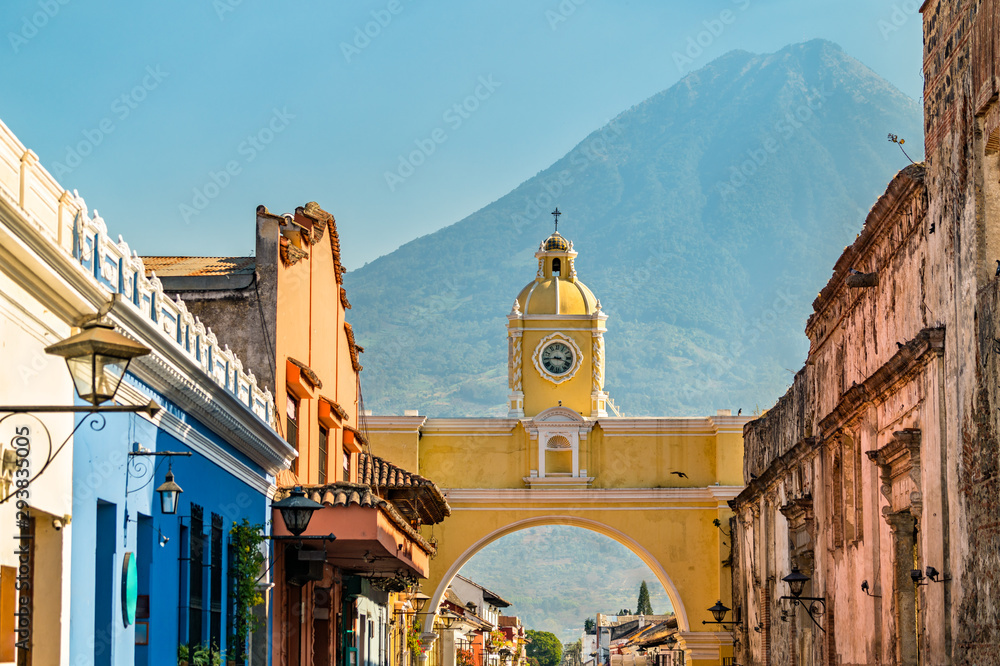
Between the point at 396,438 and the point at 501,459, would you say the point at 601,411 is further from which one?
the point at 396,438

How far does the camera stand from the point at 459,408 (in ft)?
591

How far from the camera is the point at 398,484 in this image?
914 inches

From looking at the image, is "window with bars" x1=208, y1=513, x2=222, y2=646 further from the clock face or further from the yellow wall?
the clock face

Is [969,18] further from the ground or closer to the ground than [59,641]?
further from the ground

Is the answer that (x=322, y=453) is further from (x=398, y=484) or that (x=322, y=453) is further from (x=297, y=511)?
(x=297, y=511)

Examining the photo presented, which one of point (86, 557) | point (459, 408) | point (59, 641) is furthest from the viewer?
point (459, 408)

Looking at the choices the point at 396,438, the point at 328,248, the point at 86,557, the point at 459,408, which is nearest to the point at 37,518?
the point at 86,557

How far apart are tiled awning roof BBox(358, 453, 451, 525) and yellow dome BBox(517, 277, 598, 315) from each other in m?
13.0

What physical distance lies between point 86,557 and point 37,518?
684 millimetres

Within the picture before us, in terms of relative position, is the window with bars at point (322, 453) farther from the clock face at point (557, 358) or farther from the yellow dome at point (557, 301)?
the yellow dome at point (557, 301)

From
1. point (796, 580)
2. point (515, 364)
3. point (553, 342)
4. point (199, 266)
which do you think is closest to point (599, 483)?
point (515, 364)

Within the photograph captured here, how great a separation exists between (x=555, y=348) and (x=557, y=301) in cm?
140

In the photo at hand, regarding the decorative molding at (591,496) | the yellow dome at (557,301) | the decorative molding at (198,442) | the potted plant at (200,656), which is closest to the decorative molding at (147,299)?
the decorative molding at (198,442)

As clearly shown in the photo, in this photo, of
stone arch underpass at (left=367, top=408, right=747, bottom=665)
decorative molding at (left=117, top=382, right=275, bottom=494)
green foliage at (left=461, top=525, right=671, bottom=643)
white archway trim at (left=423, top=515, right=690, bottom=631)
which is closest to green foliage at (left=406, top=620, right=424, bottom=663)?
white archway trim at (left=423, top=515, right=690, bottom=631)
